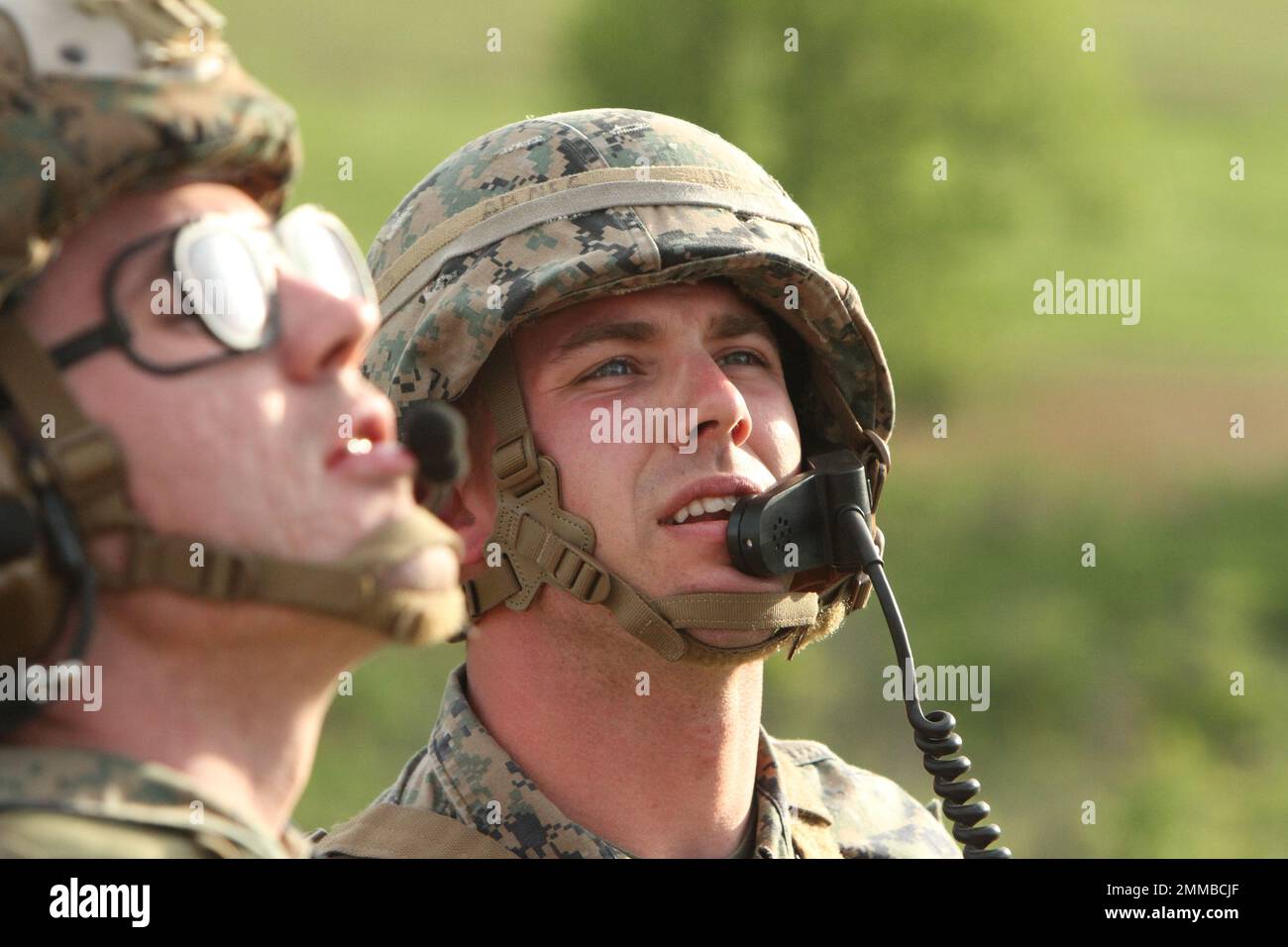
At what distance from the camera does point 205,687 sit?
289 cm

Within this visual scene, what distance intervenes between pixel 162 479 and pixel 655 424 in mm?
1762

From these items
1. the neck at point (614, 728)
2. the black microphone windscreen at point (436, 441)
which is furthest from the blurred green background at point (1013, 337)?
the black microphone windscreen at point (436, 441)

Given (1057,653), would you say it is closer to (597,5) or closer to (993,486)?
(993,486)

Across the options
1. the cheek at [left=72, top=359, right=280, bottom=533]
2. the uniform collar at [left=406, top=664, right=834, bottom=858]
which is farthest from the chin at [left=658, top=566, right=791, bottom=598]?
the cheek at [left=72, top=359, right=280, bottom=533]

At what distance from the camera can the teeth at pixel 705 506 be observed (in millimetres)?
4426

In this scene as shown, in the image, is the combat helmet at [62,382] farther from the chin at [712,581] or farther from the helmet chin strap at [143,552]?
the chin at [712,581]

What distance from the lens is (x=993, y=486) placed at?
31938 mm

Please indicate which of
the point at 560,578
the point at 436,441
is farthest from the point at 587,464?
the point at 436,441

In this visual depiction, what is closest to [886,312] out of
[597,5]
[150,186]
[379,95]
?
[597,5]

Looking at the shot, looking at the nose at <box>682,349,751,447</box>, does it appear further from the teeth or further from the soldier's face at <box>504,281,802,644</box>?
the teeth

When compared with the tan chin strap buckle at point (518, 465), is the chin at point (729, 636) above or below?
below
